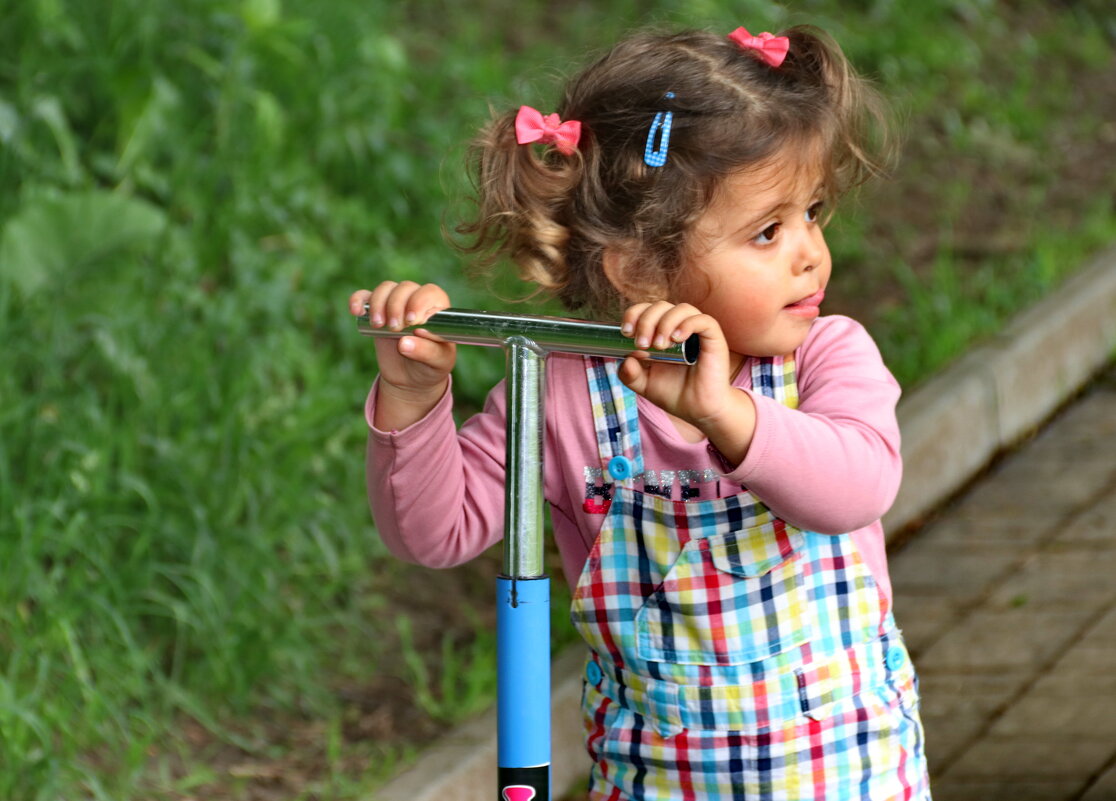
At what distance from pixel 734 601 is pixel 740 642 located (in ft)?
0.16

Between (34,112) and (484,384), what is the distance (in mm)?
1254

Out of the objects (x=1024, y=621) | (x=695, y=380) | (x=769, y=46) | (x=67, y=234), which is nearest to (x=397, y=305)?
(x=695, y=380)

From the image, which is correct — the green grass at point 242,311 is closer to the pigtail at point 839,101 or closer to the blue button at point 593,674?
the pigtail at point 839,101

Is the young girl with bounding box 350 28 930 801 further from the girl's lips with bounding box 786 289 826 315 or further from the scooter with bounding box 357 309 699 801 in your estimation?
the scooter with bounding box 357 309 699 801

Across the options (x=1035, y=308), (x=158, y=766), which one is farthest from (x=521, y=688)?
(x=1035, y=308)

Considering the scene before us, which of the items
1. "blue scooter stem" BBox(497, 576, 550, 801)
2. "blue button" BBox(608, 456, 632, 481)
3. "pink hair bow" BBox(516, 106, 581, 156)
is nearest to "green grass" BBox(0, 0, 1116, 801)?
"pink hair bow" BBox(516, 106, 581, 156)

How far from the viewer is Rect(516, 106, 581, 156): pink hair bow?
1.93 meters

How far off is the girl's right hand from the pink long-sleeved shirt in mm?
37

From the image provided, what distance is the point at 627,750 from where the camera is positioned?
6.32ft

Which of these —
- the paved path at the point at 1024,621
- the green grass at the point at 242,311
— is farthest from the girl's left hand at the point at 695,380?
the paved path at the point at 1024,621

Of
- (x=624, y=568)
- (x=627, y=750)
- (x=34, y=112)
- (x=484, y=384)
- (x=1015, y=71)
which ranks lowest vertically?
(x=627, y=750)

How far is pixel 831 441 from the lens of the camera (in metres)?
1.75

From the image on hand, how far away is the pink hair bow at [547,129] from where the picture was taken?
6.35 ft

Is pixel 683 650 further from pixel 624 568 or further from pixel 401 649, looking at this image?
pixel 401 649
